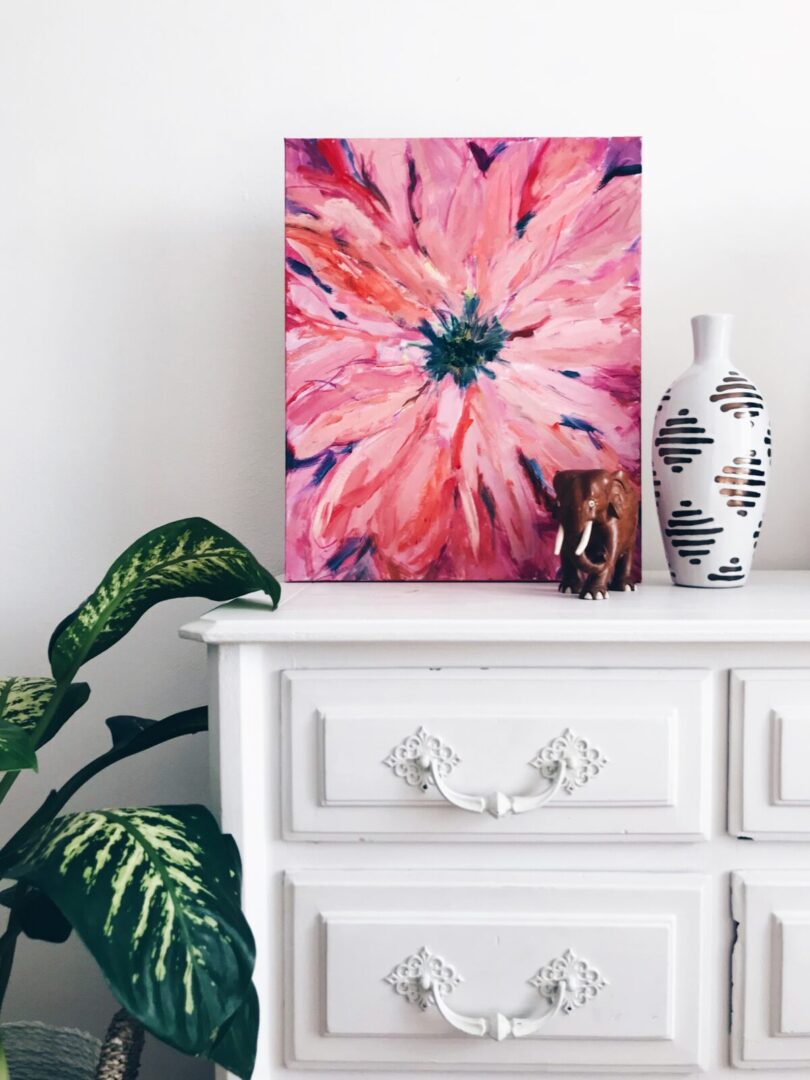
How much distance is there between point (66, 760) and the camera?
4.00 ft

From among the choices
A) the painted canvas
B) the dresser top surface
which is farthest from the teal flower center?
the dresser top surface

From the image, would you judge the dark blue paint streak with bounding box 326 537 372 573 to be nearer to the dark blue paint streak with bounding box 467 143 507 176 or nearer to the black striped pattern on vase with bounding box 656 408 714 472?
the black striped pattern on vase with bounding box 656 408 714 472

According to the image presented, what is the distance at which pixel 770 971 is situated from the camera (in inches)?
29.9

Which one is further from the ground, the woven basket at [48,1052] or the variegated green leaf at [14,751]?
the variegated green leaf at [14,751]

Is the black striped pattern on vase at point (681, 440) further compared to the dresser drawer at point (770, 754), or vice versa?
the black striped pattern on vase at point (681, 440)

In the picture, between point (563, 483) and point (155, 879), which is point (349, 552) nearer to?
point (563, 483)

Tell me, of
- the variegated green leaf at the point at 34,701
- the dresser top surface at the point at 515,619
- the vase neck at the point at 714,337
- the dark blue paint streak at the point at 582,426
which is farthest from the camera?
the dark blue paint streak at the point at 582,426

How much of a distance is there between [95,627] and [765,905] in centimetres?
65

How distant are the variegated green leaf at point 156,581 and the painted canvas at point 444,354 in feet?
0.85

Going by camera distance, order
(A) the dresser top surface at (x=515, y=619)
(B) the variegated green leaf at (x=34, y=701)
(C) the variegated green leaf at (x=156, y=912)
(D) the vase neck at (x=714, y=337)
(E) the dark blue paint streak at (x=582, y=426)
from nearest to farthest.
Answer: (C) the variegated green leaf at (x=156, y=912) → (A) the dresser top surface at (x=515, y=619) → (B) the variegated green leaf at (x=34, y=701) → (D) the vase neck at (x=714, y=337) → (E) the dark blue paint streak at (x=582, y=426)

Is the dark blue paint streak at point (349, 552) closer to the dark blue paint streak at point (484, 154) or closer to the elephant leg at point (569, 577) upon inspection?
the elephant leg at point (569, 577)

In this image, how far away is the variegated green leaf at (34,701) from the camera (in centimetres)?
85

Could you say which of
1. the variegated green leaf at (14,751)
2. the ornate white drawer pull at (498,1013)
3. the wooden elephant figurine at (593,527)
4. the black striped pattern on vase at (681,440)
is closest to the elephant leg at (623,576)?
the wooden elephant figurine at (593,527)

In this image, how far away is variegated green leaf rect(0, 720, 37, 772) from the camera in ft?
2.14
